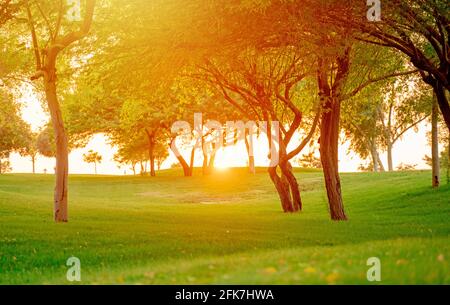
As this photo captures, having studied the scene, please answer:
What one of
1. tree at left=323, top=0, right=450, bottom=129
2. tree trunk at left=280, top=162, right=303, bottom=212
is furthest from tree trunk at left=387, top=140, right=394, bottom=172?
tree at left=323, top=0, right=450, bottom=129

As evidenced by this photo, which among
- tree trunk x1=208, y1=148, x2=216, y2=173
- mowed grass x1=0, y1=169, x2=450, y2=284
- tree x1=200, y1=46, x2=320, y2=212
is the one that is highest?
tree x1=200, y1=46, x2=320, y2=212

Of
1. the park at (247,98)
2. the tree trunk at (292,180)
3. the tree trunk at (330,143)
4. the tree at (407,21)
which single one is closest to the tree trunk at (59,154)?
the park at (247,98)

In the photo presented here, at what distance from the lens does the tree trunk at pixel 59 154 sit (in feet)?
68.9

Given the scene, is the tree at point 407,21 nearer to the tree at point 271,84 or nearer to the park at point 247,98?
the park at point 247,98

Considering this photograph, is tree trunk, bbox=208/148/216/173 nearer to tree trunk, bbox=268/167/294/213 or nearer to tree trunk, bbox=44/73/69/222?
tree trunk, bbox=268/167/294/213

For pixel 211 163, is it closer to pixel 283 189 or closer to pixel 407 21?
pixel 283 189

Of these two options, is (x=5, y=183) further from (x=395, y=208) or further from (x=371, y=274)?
(x=371, y=274)

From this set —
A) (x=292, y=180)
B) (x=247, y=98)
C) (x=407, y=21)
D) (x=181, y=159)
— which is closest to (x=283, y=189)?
(x=292, y=180)

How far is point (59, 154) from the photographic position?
2106 cm

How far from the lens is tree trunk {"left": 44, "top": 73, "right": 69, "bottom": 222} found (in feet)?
68.9

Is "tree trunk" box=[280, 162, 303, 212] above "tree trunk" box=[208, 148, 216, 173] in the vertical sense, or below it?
below
